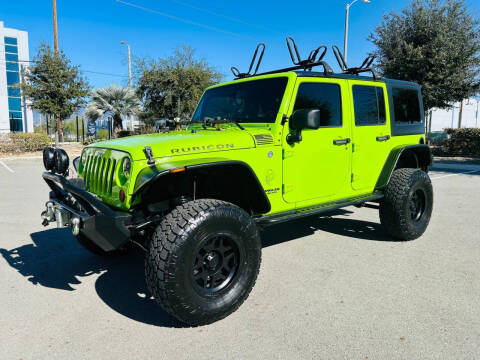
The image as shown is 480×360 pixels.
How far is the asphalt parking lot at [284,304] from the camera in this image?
253cm

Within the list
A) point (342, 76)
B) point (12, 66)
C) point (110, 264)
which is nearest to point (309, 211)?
point (342, 76)

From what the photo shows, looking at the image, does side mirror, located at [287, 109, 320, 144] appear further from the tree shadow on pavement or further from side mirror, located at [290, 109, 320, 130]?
the tree shadow on pavement

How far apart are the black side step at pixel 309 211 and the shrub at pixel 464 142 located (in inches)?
662

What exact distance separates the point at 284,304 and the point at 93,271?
2.14 m

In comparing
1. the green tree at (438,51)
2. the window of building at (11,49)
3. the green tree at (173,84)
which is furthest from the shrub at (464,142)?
the window of building at (11,49)

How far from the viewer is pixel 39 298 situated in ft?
10.8

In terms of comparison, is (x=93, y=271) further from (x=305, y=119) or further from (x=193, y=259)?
(x=305, y=119)

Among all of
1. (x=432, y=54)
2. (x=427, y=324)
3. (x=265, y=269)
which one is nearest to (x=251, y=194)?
(x=265, y=269)

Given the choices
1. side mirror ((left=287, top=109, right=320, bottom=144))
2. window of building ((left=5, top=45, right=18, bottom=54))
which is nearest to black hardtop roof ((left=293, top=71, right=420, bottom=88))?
side mirror ((left=287, top=109, right=320, bottom=144))

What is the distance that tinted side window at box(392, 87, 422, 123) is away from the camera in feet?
15.7

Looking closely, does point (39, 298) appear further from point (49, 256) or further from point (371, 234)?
point (371, 234)

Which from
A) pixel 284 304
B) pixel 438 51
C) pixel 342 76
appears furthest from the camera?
pixel 438 51

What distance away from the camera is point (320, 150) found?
3770 mm

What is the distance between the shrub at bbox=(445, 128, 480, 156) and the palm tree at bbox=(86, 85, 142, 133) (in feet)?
62.8
